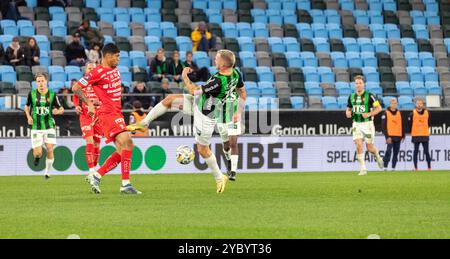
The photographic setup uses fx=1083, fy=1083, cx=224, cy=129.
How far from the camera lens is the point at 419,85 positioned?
33094mm

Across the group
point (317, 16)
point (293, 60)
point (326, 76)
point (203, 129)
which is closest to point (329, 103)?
point (326, 76)

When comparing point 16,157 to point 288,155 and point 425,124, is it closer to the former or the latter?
point 288,155

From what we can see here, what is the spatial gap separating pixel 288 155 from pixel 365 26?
33.6ft

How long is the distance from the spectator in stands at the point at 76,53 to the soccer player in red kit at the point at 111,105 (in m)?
12.9

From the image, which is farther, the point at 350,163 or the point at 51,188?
the point at 350,163

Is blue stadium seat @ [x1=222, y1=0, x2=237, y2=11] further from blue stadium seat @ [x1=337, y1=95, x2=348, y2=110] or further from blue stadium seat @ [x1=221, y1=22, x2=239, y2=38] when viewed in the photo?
blue stadium seat @ [x1=337, y1=95, x2=348, y2=110]

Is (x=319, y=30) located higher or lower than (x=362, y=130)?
higher

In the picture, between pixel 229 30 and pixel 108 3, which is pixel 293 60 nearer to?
pixel 229 30

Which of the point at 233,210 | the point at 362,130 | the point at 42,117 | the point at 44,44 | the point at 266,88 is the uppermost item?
the point at 44,44

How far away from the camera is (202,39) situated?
3183 centimetres

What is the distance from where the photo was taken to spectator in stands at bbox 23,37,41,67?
28.0 metres

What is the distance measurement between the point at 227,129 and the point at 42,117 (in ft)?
17.7

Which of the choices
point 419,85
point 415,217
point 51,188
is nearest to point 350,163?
point 419,85

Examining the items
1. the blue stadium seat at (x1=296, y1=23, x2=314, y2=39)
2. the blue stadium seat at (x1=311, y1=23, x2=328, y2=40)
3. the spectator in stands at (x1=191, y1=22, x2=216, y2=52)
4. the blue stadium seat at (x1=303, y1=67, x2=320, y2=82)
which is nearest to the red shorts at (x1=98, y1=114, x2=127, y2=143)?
the spectator in stands at (x1=191, y1=22, x2=216, y2=52)
